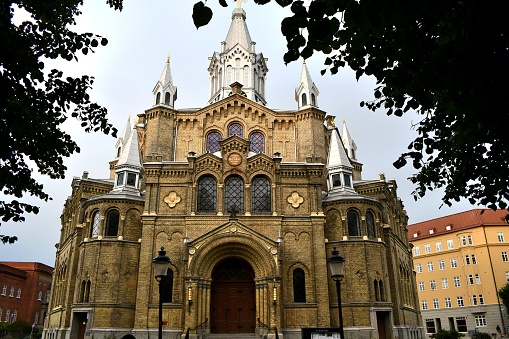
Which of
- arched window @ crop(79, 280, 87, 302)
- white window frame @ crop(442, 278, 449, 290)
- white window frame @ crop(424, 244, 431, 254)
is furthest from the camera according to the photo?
white window frame @ crop(424, 244, 431, 254)

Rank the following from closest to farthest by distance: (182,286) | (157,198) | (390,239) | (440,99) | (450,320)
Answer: (440,99) → (182,286) → (157,198) → (390,239) → (450,320)

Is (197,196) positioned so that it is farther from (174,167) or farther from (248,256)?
(248,256)

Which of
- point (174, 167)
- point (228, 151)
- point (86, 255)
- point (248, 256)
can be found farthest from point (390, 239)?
point (86, 255)

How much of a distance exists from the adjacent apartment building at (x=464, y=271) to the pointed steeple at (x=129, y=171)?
45.7 metres

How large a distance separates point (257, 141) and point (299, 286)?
1246cm

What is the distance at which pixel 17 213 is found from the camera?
34.9 feet

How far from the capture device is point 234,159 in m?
30.3

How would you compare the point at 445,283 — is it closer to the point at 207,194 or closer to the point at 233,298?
the point at 233,298

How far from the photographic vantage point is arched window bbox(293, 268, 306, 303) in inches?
1093

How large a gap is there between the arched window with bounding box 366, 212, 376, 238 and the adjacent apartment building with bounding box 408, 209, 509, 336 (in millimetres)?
33340

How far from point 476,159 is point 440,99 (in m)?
2.27

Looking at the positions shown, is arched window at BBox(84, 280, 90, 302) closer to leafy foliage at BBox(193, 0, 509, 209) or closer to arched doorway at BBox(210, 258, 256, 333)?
arched doorway at BBox(210, 258, 256, 333)

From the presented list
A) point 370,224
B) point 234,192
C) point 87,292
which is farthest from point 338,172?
point 87,292

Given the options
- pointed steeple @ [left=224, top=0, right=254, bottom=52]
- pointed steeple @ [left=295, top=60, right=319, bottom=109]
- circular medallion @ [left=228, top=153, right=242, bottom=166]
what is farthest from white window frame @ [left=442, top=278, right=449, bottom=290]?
circular medallion @ [left=228, top=153, right=242, bottom=166]
